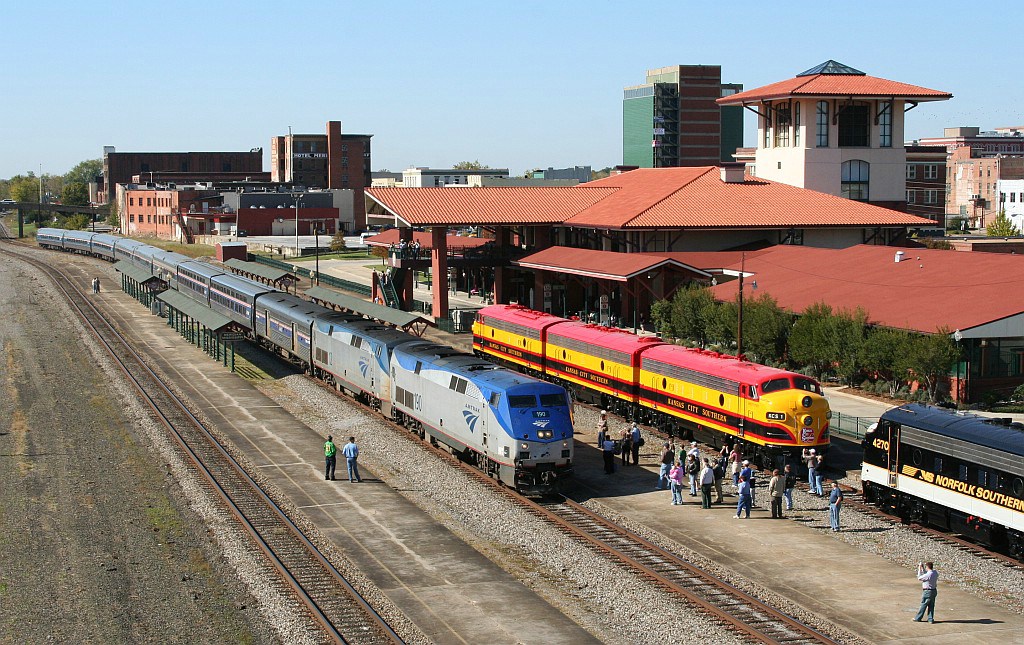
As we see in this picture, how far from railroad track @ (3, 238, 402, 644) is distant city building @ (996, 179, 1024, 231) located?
13343 centimetres

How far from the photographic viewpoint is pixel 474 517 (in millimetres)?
34781

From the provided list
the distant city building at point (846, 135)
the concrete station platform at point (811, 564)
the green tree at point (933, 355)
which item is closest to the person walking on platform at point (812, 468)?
the concrete station platform at point (811, 564)

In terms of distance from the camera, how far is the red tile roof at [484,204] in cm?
8169

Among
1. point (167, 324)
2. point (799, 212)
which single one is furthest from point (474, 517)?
point (167, 324)

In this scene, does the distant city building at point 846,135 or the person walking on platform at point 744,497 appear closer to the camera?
the person walking on platform at point 744,497

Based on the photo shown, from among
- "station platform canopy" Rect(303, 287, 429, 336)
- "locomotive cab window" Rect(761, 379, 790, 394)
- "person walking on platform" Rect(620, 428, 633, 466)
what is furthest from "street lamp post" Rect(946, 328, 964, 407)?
"station platform canopy" Rect(303, 287, 429, 336)

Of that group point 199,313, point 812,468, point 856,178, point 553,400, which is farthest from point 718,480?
point 856,178

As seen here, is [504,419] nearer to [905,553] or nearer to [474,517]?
[474,517]

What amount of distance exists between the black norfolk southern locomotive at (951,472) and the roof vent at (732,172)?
52.6m

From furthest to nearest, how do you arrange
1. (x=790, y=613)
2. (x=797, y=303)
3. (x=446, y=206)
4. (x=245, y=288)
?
(x=446, y=206)
(x=245, y=288)
(x=797, y=303)
(x=790, y=613)

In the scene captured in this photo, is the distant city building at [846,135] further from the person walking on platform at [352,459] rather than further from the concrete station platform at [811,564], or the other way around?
the person walking on platform at [352,459]

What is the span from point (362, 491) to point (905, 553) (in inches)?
672

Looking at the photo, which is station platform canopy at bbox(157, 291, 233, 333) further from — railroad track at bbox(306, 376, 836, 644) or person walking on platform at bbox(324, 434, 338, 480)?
railroad track at bbox(306, 376, 836, 644)

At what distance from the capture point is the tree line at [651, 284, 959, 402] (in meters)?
49.7
